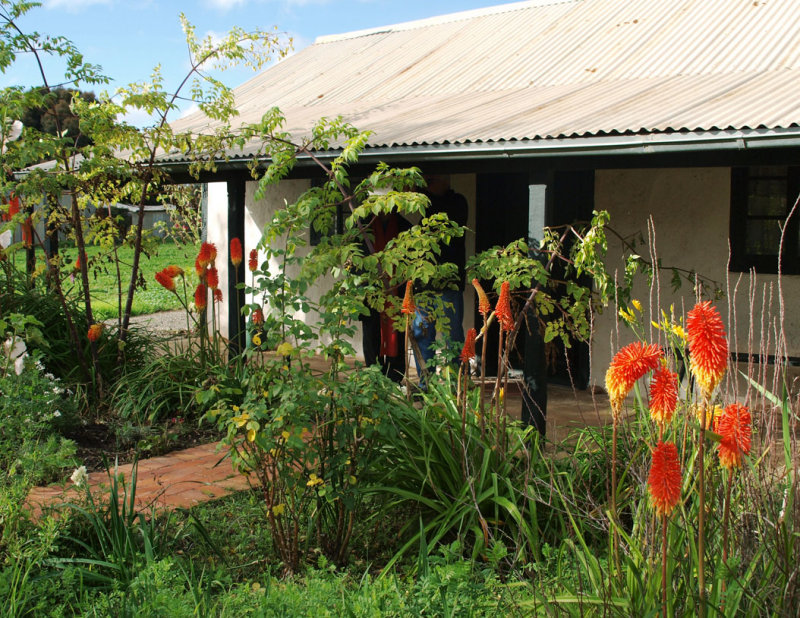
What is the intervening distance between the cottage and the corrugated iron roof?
0.03 m

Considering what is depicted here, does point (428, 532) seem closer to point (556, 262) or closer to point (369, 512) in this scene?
point (369, 512)

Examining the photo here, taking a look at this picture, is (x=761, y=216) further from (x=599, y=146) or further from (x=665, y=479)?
(x=665, y=479)

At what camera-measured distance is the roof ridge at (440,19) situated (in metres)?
10.6

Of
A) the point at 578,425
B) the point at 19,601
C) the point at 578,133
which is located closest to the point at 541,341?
the point at 578,425

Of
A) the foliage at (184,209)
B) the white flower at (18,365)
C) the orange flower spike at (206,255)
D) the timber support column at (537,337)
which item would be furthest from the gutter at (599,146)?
the foliage at (184,209)

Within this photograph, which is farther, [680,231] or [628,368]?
[680,231]

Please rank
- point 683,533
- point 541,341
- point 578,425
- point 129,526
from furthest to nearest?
point 578,425
point 541,341
point 129,526
point 683,533

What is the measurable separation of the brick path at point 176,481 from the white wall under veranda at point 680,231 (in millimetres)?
3909

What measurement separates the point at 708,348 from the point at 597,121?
3927 millimetres

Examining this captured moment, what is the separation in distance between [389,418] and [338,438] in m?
0.25

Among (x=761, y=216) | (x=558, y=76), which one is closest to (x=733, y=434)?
(x=761, y=216)

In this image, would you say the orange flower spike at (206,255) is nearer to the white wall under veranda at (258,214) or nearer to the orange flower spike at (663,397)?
the white wall under veranda at (258,214)

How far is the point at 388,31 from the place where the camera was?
487 inches

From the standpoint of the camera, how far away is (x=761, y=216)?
7.72 m
